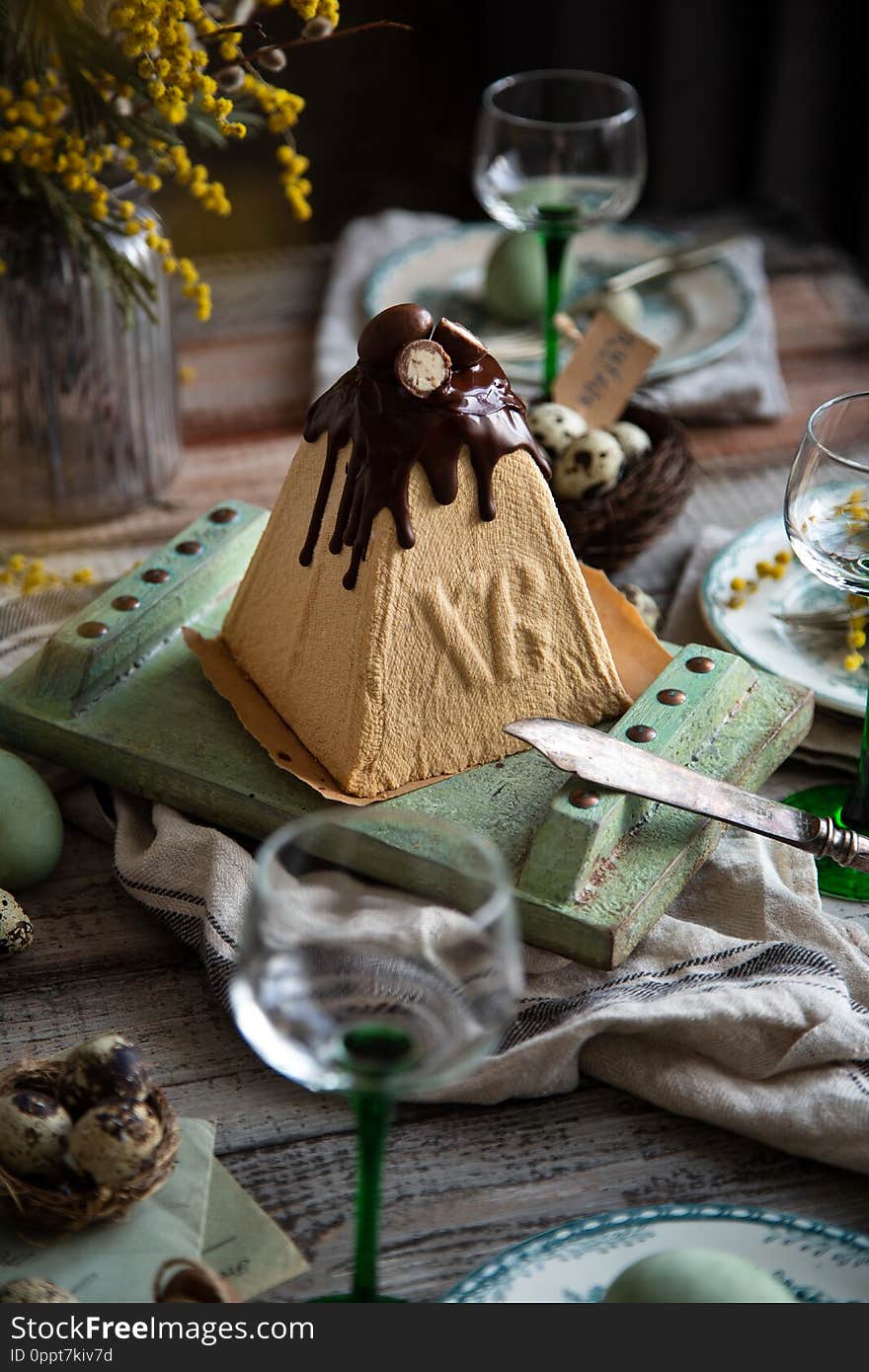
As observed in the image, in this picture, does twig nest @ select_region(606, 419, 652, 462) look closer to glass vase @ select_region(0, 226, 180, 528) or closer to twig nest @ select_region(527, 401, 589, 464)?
twig nest @ select_region(527, 401, 589, 464)

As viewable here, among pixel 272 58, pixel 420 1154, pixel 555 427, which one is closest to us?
pixel 420 1154

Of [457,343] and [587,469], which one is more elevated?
[457,343]

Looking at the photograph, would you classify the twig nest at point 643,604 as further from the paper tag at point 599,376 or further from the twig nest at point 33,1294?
the twig nest at point 33,1294

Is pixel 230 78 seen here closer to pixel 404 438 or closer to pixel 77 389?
pixel 77 389

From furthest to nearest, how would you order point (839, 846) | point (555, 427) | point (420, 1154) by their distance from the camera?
1. point (555, 427)
2. point (839, 846)
3. point (420, 1154)

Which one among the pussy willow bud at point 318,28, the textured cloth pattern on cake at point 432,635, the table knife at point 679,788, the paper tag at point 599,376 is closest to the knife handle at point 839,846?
the table knife at point 679,788

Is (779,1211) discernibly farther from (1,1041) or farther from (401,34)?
(401,34)

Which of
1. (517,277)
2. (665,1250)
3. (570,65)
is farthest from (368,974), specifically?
(570,65)
